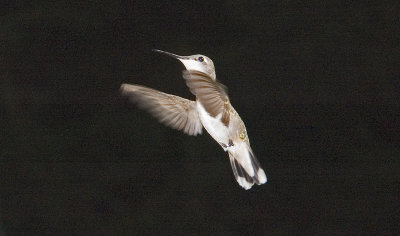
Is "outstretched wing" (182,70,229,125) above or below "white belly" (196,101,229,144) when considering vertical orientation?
above

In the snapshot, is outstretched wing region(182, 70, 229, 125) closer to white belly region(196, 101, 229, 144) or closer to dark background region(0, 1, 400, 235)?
white belly region(196, 101, 229, 144)

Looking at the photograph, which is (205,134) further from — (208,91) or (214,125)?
(208,91)

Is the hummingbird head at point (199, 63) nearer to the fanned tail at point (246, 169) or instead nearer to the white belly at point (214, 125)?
the white belly at point (214, 125)

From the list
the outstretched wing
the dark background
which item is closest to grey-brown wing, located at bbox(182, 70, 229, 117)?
the outstretched wing

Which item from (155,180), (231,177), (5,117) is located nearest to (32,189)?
(5,117)

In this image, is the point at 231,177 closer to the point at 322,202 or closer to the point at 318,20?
the point at 322,202

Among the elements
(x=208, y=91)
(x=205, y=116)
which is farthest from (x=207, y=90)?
(x=205, y=116)
